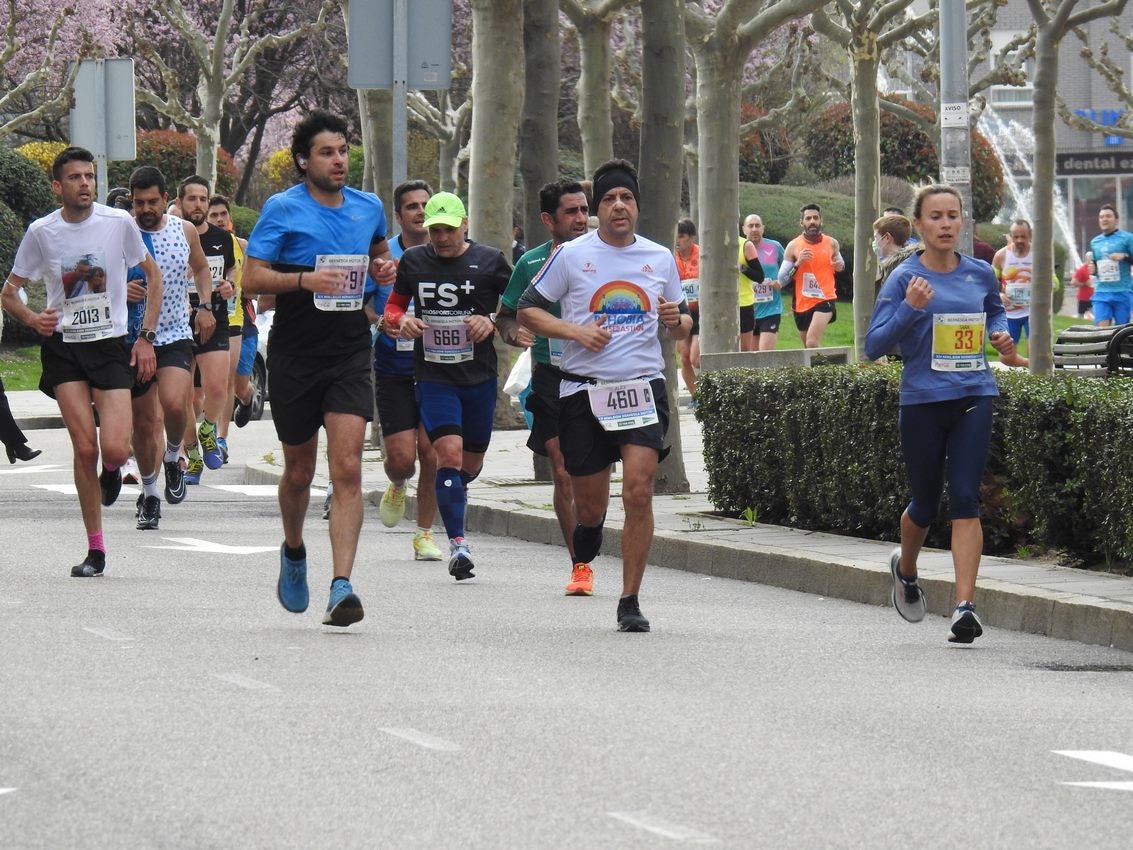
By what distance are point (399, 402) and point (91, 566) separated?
1.80 metres

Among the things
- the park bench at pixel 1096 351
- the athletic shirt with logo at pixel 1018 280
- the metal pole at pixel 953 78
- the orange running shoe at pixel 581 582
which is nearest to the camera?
the orange running shoe at pixel 581 582

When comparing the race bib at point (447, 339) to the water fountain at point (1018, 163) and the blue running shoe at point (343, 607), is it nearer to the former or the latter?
the blue running shoe at point (343, 607)

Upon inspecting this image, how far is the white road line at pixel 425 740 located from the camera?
6.53 m

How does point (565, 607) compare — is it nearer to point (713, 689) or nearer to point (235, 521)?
point (713, 689)

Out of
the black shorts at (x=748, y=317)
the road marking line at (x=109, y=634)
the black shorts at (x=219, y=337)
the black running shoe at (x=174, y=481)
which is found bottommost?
the road marking line at (x=109, y=634)

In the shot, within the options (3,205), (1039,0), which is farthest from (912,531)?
(3,205)

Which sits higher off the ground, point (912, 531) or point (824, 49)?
point (824, 49)

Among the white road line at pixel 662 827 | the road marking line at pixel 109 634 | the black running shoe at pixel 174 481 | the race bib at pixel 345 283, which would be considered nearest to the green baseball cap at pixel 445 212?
the race bib at pixel 345 283

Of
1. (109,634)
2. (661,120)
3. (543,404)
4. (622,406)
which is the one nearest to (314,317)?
(622,406)

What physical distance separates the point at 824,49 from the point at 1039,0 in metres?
32.1

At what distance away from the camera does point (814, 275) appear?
23906mm

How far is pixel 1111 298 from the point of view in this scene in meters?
25.7

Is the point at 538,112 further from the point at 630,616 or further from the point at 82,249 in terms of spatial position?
the point at 630,616

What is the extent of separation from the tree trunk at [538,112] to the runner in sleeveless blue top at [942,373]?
7139 mm
